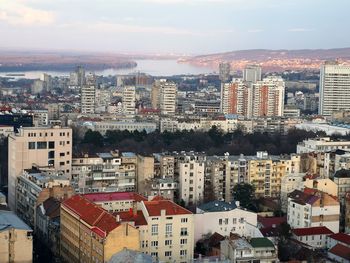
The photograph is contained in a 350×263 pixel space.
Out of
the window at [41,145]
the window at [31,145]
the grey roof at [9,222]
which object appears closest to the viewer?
the grey roof at [9,222]

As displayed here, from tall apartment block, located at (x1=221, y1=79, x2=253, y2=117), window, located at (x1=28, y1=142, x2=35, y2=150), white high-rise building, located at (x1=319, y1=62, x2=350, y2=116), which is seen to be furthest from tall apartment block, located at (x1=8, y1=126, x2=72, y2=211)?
white high-rise building, located at (x1=319, y1=62, x2=350, y2=116)

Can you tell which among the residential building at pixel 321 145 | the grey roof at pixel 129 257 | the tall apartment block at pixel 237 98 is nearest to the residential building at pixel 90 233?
the grey roof at pixel 129 257

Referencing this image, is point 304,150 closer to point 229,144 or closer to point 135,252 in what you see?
point 229,144

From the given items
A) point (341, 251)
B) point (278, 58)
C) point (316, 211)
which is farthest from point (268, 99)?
point (278, 58)

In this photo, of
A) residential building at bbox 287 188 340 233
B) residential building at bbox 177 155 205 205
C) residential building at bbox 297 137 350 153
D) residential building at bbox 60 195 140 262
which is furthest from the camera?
residential building at bbox 297 137 350 153

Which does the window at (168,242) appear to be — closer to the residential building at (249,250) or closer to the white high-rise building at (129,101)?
the residential building at (249,250)

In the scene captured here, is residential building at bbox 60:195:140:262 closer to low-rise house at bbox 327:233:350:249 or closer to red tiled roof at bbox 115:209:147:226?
red tiled roof at bbox 115:209:147:226

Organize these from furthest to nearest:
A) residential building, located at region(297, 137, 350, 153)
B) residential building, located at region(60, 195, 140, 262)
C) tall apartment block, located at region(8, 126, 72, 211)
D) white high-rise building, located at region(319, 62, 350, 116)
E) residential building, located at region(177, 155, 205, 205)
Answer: white high-rise building, located at region(319, 62, 350, 116) → residential building, located at region(297, 137, 350, 153) → residential building, located at region(177, 155, 205, 205) → tall apartment block, located at region(8, 126, 72, 211) → residential building, located at region(60, 195, 140, 262)
